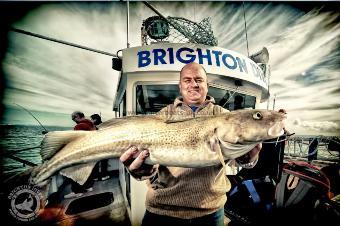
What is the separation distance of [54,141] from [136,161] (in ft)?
2.48

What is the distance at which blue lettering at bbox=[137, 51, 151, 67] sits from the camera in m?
2.51

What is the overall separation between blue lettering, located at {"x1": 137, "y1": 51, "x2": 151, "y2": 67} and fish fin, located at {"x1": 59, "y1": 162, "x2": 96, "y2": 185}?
146cm

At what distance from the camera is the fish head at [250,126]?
1.25 metres

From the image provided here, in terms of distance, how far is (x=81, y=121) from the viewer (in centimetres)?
391

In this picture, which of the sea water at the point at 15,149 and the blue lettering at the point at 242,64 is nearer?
the blue lettering at the point at 242,64

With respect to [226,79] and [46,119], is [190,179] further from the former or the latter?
[46,119]

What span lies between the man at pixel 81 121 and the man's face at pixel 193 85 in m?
2.75

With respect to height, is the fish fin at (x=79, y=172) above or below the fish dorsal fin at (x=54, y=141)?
below

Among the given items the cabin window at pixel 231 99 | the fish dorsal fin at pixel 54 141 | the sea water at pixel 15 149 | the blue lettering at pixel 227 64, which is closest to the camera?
the fish dorsal fin at pixel 54 141

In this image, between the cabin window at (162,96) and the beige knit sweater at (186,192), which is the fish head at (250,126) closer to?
the beige knit sweater at (186,192)

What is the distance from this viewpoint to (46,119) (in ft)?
12.0

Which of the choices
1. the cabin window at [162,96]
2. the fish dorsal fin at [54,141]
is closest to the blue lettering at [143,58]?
the cabin window at [162,96]

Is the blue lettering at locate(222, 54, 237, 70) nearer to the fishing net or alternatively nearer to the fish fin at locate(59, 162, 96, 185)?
the fishing net

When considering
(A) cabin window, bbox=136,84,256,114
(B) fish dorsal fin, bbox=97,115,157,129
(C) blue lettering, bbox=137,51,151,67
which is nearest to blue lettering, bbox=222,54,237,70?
(A) cabin window, bbox=136,84,256,114
